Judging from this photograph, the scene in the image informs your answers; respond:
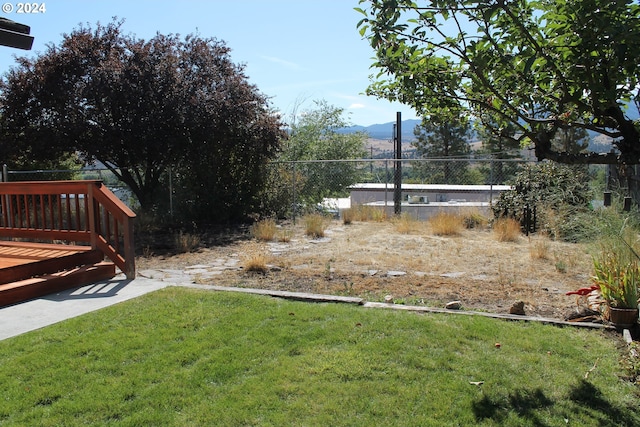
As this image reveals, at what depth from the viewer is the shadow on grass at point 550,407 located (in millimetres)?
3059

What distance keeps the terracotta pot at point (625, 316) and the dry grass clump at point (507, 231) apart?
5.59m

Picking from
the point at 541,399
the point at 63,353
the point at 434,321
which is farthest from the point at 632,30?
the point at 63,353

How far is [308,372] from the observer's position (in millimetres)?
3635

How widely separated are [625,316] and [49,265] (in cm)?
636

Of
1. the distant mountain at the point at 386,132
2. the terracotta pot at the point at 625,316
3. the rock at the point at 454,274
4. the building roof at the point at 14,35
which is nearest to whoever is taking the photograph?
the terracotta pot at the point at 625,316

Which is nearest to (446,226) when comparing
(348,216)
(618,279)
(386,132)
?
(348,216)

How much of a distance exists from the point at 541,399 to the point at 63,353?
11.7ft

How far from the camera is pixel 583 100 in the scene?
3.25 metres

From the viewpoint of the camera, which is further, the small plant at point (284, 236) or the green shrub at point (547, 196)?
the green shrub at point (547, 196)

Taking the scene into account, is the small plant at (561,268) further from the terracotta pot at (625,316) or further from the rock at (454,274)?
the terracotta pot at (625,316)

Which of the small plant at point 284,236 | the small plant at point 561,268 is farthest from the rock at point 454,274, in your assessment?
the small plant at point 284,236

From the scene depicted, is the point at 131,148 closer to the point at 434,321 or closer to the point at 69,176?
the point at 69,176

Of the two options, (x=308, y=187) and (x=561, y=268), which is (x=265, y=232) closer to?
(x=308, y=187)

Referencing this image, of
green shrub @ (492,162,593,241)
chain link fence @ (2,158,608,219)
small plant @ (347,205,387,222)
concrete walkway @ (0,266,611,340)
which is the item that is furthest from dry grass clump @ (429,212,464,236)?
concrete walkway @ (0,266,611,340)
